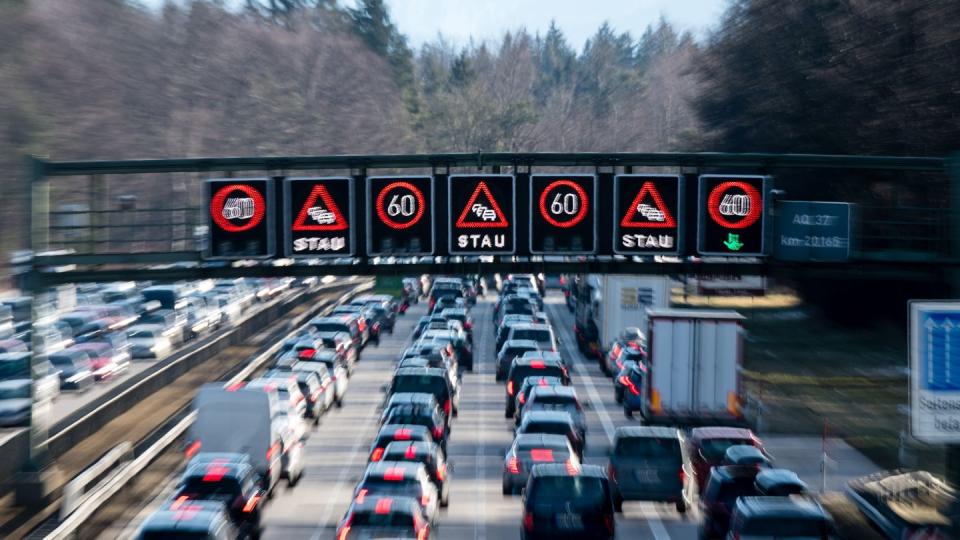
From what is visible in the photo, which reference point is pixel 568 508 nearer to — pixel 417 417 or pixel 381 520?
pixel 381 520

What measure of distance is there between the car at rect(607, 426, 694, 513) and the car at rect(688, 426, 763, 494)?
867mm

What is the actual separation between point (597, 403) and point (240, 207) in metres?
16.3

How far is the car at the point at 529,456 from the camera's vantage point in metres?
21.0

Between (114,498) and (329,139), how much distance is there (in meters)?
72.8

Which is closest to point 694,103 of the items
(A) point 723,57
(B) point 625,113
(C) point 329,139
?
(A) point 723,57

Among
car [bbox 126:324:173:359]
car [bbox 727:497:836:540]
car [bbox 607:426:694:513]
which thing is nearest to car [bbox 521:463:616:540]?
car [bbox 727:497:836:540]

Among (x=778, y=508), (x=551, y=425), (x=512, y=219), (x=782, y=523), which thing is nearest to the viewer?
(x=782, y=523)

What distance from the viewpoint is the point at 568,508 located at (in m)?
16.9

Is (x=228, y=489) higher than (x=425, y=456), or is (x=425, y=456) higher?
(x=425, y=456)

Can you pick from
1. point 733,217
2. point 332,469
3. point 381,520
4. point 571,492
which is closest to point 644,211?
point 733,217

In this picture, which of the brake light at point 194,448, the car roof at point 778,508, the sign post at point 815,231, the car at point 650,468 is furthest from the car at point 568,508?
the brake light at point 194,448

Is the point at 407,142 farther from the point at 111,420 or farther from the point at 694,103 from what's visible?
the point at 111,420

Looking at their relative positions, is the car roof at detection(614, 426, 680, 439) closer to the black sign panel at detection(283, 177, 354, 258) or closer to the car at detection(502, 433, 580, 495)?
the car at detection(502, 433, 580, 495)

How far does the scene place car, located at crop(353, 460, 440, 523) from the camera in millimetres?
17891
